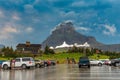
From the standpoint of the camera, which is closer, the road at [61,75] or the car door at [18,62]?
the road at [61,75]

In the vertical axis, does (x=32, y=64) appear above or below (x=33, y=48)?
below

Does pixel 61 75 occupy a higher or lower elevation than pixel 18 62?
lower

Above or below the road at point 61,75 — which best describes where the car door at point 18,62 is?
above

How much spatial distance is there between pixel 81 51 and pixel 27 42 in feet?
113

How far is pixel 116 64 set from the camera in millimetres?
57781

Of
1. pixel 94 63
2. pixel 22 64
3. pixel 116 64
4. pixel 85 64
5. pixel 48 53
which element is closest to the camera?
pixel 22 64

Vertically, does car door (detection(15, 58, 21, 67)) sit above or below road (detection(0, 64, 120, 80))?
above

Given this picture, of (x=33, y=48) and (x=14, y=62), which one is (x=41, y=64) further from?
(x=33, y=48)

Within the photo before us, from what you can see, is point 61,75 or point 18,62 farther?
point 18,62

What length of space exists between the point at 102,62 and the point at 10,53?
4583 centimetres

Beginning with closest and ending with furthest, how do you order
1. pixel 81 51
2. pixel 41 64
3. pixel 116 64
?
pixel 116 64 < pixel 41 64 < pixel 81 51

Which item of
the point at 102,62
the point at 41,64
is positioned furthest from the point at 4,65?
the point at 102,62

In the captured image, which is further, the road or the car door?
the car door

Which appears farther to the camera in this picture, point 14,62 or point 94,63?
point 94,63
